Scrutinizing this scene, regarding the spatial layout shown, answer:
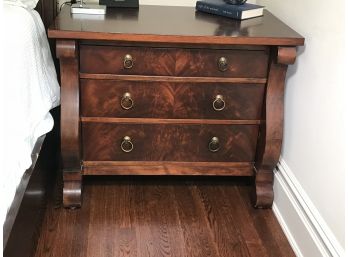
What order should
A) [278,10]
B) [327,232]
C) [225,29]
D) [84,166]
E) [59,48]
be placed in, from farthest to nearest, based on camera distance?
[278,10] < [84,166] < [225,29] < [59,48] < [327,232]

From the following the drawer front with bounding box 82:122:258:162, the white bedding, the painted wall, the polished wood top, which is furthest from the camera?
the drawer front with bounding box 82:122:258:162

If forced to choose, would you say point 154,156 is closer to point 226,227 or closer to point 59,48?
point 226,227

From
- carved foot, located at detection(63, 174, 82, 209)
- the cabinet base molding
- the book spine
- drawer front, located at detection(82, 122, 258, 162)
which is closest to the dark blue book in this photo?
the book spine

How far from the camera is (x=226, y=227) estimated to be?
1.73 meters

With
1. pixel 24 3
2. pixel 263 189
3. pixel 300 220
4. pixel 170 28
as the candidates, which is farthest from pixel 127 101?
pixel 300 220

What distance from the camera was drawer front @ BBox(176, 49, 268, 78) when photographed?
1655mm

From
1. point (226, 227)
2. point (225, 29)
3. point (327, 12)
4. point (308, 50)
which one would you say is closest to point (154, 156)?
point (226, 227)

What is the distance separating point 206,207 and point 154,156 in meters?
0.28

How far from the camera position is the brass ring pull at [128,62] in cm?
162

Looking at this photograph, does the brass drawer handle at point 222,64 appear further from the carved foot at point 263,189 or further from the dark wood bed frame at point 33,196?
the dark wood bed frame at point 33,196

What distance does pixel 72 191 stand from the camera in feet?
5.79

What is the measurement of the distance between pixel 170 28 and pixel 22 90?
0.56 metres

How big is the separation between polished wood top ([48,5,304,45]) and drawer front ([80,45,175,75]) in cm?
7

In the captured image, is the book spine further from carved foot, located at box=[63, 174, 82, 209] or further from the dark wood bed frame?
carved foot, located at box=[63, 174, 82, 209]
